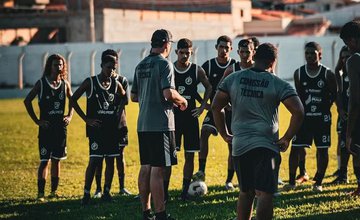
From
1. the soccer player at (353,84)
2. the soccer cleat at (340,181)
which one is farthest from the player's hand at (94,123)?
the soccer player at (353,84)

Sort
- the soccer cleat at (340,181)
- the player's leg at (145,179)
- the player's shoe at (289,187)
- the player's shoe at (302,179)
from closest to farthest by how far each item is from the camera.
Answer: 1. the player's leg at (145,179)
2. the player's shoe at (289,187)
3. the soccer cleat at (340,181)
4. the player's shoe at (302,179)

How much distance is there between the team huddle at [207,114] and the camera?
27.9ft

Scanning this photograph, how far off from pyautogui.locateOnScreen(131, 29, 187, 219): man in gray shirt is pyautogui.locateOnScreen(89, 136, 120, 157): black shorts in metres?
2.36

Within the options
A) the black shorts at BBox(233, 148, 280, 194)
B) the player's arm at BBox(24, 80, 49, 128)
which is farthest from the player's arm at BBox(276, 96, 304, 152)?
the player's arm at BBox(24, 80, 49, 128)

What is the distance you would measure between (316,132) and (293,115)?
485 centimetres

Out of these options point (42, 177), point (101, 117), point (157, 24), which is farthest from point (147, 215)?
point (157, 24)

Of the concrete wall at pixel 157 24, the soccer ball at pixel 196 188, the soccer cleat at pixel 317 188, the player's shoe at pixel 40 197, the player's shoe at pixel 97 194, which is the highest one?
the concrete wall at pixel 157 24

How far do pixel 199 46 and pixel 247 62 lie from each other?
35802mm

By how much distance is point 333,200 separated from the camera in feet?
38.4

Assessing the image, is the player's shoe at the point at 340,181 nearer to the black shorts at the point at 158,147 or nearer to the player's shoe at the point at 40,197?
the black shorts at the point at 158,147

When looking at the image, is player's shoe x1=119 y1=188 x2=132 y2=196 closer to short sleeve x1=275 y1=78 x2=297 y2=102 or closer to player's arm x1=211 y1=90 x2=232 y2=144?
player's arm x1=211 y1=90 x2=232 y2=144

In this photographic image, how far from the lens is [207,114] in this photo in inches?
530

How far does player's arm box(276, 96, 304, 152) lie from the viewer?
27.8 feet

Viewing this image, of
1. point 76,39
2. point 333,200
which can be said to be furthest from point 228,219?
point 76,39
